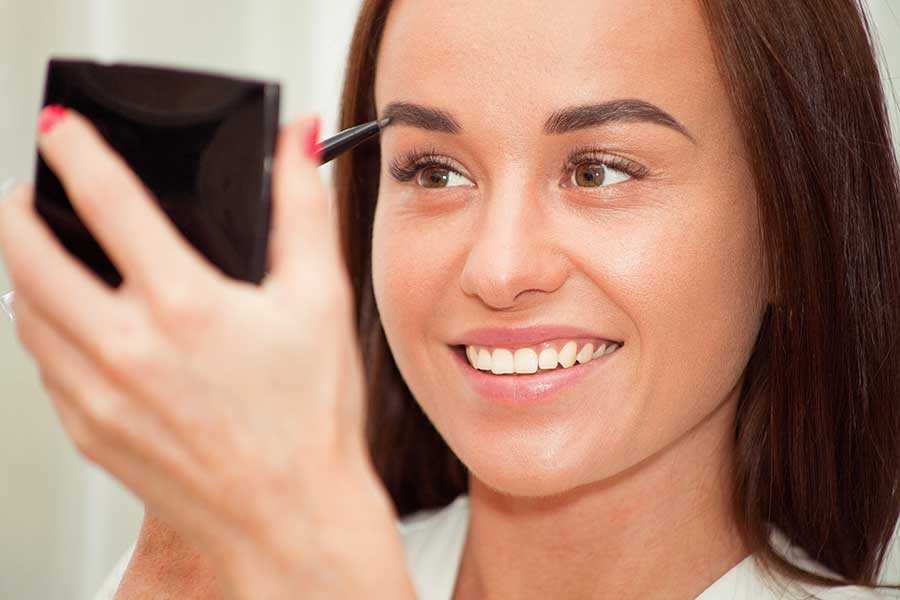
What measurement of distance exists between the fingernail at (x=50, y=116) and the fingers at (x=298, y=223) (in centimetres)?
11

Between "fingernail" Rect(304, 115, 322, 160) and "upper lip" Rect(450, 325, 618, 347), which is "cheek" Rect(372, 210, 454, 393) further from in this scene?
"fingernail" Rect(304, 115, 322, 160)

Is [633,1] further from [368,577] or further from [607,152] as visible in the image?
[368,577]

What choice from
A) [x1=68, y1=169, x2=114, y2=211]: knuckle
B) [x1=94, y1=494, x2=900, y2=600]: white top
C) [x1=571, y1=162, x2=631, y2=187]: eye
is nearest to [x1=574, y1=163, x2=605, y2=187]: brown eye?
[x1=571, y1=162, x2=631, y2=187]: eye

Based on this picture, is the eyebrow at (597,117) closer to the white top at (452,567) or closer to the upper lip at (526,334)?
the upper lip at (526,334)

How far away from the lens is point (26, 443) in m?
1.53

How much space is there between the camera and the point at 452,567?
115cm

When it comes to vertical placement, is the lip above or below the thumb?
below

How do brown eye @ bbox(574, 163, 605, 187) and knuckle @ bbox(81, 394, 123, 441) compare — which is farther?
brown eye @ bbox(574, 163, 605, 187)

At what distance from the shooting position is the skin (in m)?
0.87

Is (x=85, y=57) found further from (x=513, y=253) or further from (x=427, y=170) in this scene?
(x=513, y=253)

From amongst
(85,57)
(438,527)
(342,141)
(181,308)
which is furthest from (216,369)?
(85,57)

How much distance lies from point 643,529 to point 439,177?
1.19 feet

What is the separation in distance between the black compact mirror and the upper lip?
39 cm

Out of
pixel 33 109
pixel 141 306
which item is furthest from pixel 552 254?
pixel 33 109
